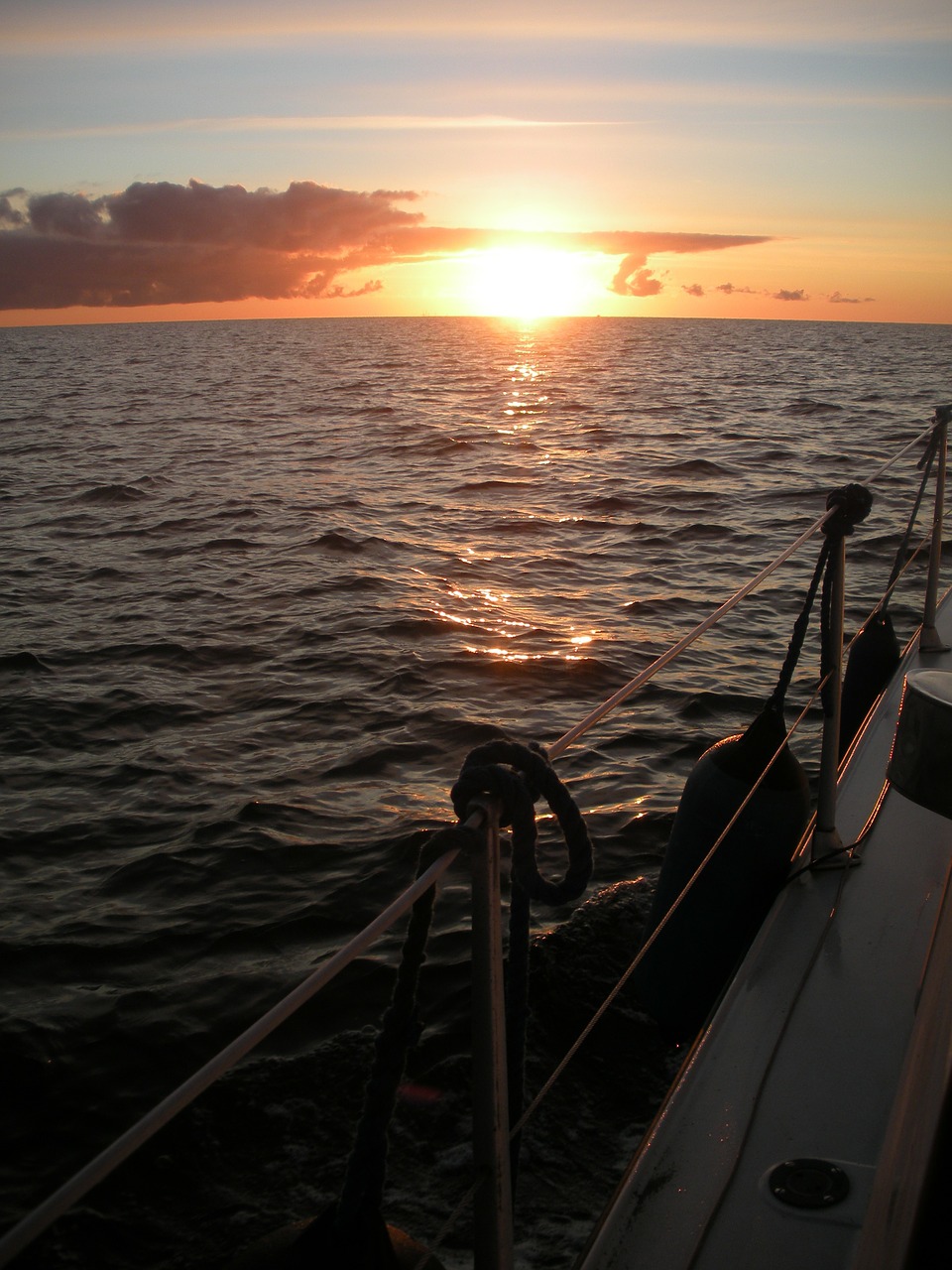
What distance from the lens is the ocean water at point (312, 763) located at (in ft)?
11.0

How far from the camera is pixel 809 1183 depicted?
197 cm

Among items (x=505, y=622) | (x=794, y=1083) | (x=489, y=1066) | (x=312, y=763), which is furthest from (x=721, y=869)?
(x=505, y=622)

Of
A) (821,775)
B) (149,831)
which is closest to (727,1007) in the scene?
(821,775)

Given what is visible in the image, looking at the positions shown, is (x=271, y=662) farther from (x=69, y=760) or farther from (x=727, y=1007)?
(x=727, y=1007)

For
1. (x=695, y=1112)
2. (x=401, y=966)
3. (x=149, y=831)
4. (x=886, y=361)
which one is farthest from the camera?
(x=886, y=361)

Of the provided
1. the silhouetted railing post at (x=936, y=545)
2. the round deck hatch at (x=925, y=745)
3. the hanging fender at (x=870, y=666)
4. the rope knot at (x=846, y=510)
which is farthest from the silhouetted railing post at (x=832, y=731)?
the hanging fender at (x=870, y=666)

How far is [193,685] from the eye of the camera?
7586 millimetres

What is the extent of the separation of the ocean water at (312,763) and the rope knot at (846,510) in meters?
1.90

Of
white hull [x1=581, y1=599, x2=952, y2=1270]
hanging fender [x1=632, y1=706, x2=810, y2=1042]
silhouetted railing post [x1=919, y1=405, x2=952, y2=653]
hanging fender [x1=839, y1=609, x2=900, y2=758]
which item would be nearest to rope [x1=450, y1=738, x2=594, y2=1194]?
white hull [x1=581, y1=599, x2=952, y2=1270]

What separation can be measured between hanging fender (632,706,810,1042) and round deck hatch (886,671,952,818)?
0.76 metres

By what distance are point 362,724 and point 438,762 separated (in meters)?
0.81

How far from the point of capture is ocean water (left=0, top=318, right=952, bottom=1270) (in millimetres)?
3352

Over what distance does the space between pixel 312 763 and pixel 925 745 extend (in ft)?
14.9

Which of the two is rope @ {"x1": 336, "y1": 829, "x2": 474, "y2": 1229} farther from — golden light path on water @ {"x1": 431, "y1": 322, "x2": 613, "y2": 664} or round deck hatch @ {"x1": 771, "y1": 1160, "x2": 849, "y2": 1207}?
golden light path on water @ {"x1": 431, "y1": 322, "x2": 613, "y2": 664}
